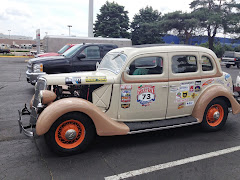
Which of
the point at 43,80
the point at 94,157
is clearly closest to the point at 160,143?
the point at 94,157

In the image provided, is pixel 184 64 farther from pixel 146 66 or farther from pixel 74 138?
pixel 74 138

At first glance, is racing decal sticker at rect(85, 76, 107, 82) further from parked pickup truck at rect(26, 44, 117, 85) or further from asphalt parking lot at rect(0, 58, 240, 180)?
parked pickup truck at rect(26, 44, 117, 85)

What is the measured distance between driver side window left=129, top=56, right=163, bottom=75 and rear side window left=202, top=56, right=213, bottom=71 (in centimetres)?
106

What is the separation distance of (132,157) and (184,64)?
7.14 ft

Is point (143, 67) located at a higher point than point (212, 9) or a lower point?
lower

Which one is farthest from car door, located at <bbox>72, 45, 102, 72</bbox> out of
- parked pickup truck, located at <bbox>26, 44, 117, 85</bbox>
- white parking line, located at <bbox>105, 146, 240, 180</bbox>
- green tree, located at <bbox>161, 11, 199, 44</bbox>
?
green tree, located at <bbox>161, 11, 199, 44</bbox>

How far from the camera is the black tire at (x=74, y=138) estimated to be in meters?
3.64

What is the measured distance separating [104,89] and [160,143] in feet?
4.95

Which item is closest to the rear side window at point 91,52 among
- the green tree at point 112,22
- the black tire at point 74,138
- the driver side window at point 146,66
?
the driver side window at point 146,66

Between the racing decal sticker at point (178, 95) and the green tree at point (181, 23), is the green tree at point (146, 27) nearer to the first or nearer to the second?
the green tree at point (181, 23)

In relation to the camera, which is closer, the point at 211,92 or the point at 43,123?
the point at 43,123

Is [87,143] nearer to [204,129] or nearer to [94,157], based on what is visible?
[94,157]

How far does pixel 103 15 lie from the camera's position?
41188 millimetres

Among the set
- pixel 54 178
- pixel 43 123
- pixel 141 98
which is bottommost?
pixel 54 178
